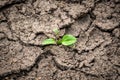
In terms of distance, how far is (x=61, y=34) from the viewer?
1.74 m

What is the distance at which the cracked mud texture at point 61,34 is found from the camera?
1.57m

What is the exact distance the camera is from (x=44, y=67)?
5.26 ft

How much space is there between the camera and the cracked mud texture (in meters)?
1.57

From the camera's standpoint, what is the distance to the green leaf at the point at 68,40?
5.36 ft

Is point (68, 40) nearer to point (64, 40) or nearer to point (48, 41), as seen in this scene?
point (64, 40)

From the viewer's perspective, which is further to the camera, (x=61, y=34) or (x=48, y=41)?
(x=61, y=34)

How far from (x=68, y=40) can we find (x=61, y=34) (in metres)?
0.12

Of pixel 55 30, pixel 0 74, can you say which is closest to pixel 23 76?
pixel 0 74

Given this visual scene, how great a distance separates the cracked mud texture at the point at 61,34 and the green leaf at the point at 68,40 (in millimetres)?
67

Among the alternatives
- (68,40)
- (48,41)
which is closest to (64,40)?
(68,40)

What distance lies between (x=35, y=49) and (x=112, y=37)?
770 mm

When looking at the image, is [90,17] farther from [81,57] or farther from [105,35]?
[81,57]

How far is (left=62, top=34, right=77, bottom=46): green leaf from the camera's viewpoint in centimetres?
163

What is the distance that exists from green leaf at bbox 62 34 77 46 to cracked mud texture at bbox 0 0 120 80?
0.22 ft
